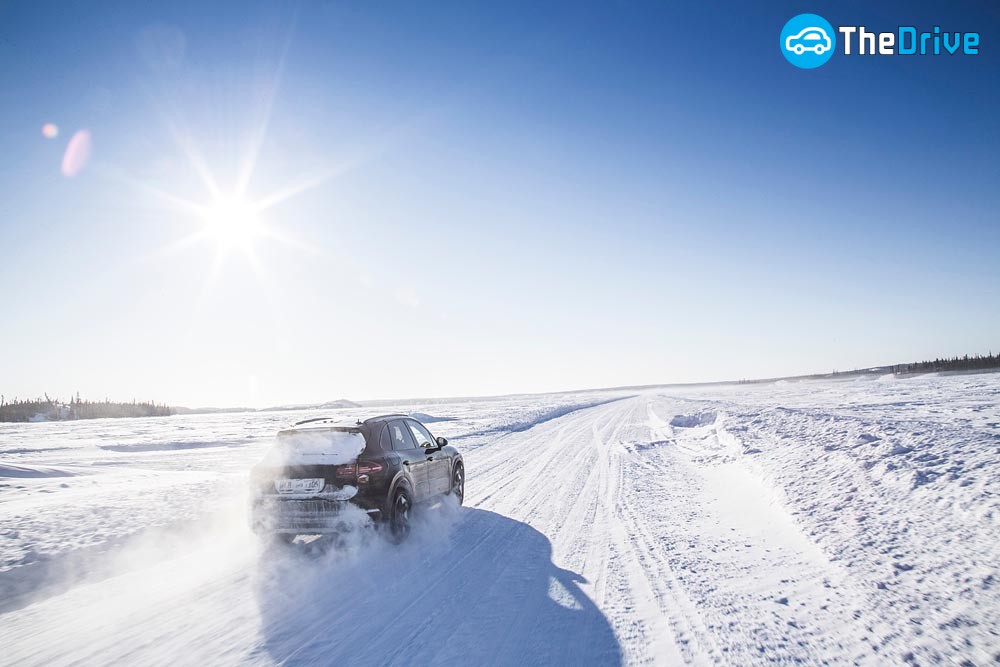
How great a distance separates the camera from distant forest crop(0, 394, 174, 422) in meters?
70.0

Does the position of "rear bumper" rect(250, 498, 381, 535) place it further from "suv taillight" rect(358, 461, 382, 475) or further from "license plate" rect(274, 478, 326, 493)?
"suv taillight" rect(358, 461, 382, 475)

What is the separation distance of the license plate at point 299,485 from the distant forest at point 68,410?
88601 mm

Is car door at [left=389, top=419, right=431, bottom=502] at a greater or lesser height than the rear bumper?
greater

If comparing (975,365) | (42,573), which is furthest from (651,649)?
(975,365)

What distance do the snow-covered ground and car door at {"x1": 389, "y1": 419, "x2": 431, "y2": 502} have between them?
587mm

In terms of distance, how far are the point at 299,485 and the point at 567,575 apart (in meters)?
3.44

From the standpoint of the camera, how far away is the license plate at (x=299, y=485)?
20.5 ft

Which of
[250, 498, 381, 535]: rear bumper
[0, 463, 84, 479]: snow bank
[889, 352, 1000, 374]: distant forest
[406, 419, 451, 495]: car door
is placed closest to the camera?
[250, 498, 381, 535]: rear bumper

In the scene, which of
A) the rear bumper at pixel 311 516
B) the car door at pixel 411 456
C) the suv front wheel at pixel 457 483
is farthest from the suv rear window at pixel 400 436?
the suv front wheel at pixel 457 483

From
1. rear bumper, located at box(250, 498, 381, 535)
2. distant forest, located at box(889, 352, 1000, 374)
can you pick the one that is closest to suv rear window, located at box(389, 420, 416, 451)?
rear bumper, located at box(250, 498, 381, 535)

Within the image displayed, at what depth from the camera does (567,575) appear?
17.5 feet

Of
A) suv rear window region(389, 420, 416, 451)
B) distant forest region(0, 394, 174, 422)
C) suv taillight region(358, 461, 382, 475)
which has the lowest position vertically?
distant forest region(0, 394, 174, 422)

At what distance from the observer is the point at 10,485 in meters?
10.8

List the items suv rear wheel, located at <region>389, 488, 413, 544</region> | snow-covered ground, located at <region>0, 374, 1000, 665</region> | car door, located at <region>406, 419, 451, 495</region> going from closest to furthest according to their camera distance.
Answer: snow-covered ground, located at <region>0, 374, 1000, 665</region> → suv rear wheel, located at <region>389, 488, 413, 544</region> → car door, located at <region>406, 419, 451, 495</region>
